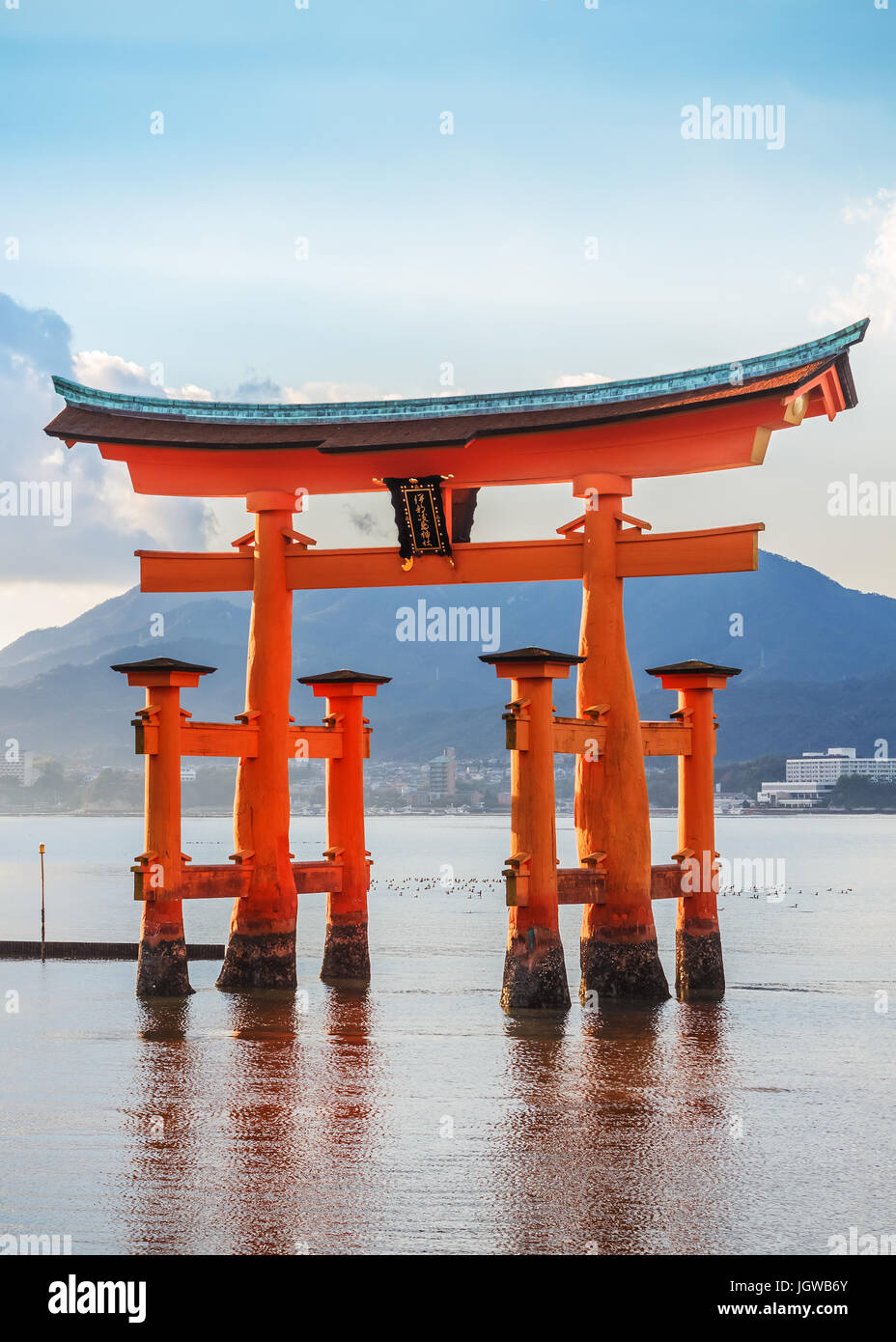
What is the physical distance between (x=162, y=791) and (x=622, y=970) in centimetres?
833

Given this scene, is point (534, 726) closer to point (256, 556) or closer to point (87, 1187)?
point (256, 556)

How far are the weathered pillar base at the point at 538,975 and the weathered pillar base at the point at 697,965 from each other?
12.8 ft

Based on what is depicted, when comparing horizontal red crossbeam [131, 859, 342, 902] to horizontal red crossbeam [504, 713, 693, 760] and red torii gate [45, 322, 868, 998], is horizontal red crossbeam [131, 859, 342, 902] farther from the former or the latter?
horizontal red crossbeam [504, 713, 693, 760]

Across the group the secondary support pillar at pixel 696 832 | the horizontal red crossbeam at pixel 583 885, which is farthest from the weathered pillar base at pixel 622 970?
Result: the secondary support pillar at pixel 696 832

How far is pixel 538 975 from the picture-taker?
23.6 metres

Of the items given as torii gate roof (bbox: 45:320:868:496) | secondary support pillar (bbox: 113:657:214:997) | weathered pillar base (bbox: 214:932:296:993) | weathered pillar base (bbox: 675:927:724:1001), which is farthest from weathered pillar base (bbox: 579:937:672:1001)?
torii gate roof (bbox: 45:320:868:496)

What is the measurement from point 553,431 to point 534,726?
5381mm

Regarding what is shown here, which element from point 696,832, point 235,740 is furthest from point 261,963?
point 696,832

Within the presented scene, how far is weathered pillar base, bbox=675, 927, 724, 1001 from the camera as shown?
Result: 27047mm

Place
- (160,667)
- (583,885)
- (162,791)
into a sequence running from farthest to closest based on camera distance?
(162,791) < (160,667) < (583,885)

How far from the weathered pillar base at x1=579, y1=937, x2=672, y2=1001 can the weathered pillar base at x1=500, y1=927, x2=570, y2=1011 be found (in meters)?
1.67

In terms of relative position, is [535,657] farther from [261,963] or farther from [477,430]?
[261,963]

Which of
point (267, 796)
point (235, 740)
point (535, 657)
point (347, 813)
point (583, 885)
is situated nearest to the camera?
point (535, 657)
